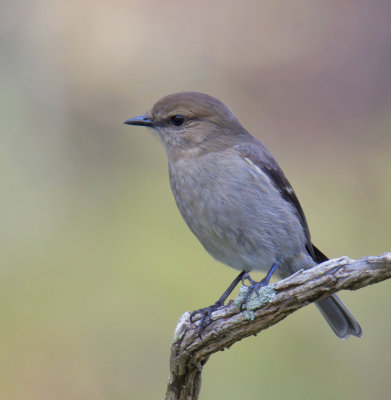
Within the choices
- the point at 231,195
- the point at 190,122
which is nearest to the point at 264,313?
the point at 231,195

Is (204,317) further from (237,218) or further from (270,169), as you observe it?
(270,169)

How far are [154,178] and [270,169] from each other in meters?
2.47

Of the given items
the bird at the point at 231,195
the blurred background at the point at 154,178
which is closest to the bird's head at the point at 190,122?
the bird at the point at 231,195

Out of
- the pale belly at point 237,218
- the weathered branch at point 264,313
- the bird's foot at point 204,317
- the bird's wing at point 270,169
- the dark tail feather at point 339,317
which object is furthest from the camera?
the dark tail feather at point 339,317

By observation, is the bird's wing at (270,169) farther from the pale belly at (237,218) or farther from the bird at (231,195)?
the pale belly at (237,218)

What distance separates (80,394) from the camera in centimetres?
625

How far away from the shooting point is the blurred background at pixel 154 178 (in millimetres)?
6289

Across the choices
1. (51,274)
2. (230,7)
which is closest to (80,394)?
(51,274)

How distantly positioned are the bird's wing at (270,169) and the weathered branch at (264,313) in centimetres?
120

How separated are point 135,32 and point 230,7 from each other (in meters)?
1.11

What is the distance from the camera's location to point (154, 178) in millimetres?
7195

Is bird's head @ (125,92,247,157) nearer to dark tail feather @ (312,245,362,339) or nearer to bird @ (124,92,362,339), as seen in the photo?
bird @ (124,92,362,339)

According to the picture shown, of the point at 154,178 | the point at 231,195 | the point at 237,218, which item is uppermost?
the point at 154,178

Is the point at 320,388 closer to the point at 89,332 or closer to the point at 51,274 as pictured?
the point at 89,332
